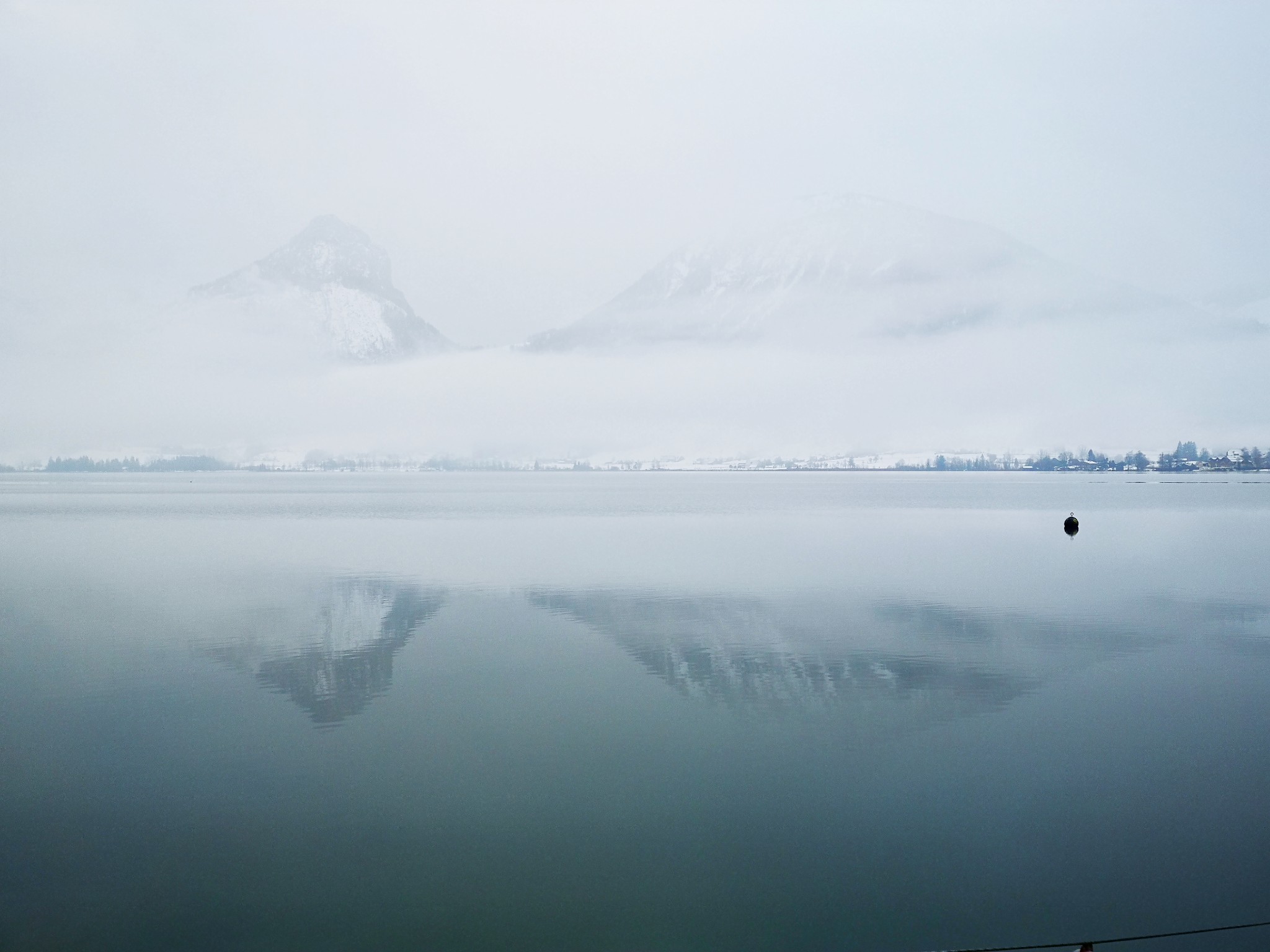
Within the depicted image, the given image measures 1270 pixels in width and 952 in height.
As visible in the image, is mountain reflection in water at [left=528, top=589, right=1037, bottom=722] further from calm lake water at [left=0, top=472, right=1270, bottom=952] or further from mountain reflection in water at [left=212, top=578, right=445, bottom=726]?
mountain reflection in water at [left=212, top=578, right=445, bottom=726]

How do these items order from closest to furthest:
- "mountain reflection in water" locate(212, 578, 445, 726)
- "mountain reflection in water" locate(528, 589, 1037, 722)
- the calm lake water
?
the calm lake water
"mountain reflection in water" locate(528, 589, 1037, 722)
"mountain reflection in water" locate(212, 578, 445, 726)

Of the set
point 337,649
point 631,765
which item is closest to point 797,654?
point 631,765

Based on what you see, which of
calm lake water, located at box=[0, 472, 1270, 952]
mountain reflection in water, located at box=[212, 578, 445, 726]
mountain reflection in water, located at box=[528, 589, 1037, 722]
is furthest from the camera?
mountain reflection in water, located at box=[212, 578, 445, 726]

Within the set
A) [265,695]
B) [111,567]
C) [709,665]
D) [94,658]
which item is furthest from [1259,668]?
[111,567]

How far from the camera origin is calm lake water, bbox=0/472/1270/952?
878 cm

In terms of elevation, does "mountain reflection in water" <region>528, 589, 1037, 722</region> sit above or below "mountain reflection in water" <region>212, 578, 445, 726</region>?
below

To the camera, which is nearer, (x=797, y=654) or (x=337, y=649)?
(x=797, y=654)

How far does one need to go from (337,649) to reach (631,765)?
9675 mm

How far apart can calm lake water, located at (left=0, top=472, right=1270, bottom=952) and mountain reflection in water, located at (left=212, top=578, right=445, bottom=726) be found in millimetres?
109

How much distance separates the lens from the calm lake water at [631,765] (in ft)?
28.8

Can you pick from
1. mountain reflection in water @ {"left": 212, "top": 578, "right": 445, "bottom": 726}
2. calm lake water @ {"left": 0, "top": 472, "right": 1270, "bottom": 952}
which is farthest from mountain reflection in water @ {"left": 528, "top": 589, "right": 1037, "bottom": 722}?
mountain reflection in water @ {"left": 212, "top": 578, "right": 445, "bottom": 726}

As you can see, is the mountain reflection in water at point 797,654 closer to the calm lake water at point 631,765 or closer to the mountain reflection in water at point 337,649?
the calm lake water at point 631,765

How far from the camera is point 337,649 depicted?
19.7 meters

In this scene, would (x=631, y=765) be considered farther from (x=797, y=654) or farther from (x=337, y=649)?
(x=337, y=649)
